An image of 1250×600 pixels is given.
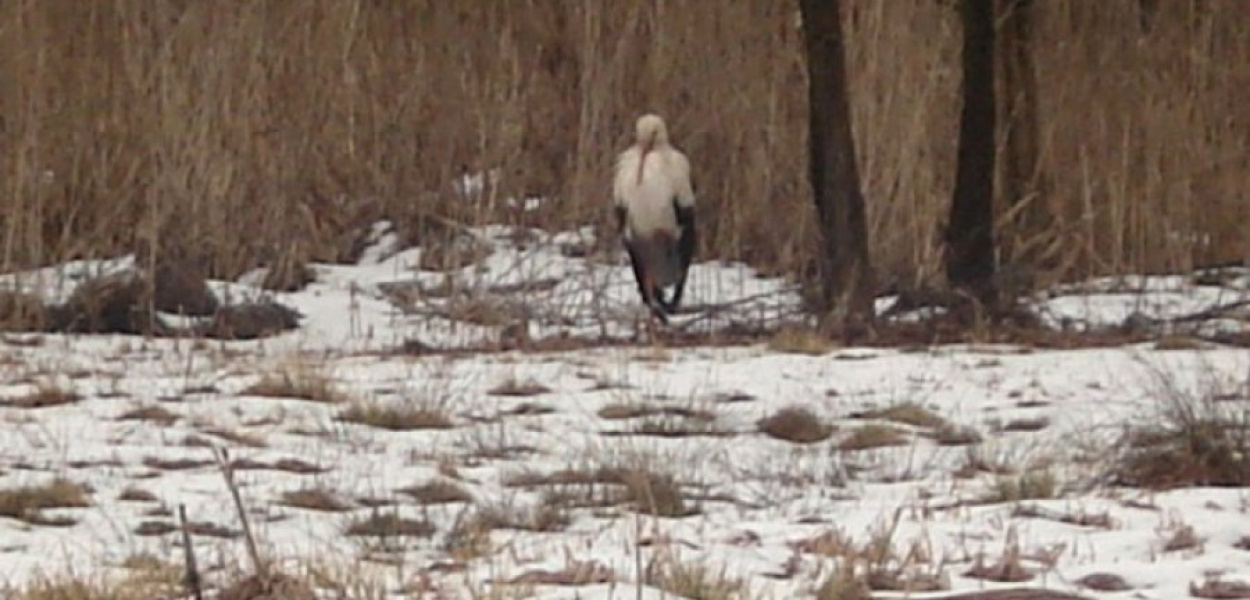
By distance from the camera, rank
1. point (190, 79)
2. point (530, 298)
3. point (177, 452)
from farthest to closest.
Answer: point (190, 79) < point (530, 298) < point (177, 452)

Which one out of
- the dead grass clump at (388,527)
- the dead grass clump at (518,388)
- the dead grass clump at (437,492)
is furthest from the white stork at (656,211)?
the dead grass clump at (388,527)

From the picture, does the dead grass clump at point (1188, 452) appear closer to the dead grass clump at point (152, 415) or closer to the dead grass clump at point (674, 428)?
the dead grass clump at point (674, 428)

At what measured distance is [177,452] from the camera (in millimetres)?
7387

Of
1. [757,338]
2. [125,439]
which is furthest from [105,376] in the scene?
[757,338]

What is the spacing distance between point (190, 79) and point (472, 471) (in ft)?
20.2

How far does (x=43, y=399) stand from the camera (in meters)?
8.30

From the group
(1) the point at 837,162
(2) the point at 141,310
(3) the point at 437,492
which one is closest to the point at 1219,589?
(3) the point at 437,492

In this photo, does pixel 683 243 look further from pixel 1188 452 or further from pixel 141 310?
pixel 1188 452

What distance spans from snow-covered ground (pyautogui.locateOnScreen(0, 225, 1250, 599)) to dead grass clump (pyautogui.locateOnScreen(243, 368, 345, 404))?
2 cm

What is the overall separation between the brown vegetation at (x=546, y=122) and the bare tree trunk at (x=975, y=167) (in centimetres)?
51

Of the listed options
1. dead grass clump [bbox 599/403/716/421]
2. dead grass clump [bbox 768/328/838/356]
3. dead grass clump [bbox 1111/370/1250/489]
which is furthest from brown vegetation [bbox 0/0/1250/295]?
dead grass clump [bbox 1111/370/1250/489]

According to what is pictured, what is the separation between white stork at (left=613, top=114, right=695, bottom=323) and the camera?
12305 mm

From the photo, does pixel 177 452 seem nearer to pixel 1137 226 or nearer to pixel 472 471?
pixel 472 471

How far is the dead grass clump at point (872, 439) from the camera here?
785cm
